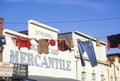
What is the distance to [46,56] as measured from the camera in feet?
105

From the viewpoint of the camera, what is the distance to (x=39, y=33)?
104ft

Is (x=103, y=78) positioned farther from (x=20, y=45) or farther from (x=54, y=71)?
(x=20, y=45)

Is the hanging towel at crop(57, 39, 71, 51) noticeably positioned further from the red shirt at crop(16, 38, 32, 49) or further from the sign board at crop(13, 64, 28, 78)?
the sign board at crop(13, 64, 28, 78)

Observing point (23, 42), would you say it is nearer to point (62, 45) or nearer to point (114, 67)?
point (62, 45)

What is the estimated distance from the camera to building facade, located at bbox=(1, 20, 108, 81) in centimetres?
2803

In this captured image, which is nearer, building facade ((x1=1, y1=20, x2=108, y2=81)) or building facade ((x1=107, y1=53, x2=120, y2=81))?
building facade ((x1=1, y1=20, x2=108, y2=81))

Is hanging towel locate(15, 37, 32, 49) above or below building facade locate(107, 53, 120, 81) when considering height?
above

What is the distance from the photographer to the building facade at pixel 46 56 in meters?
28.0

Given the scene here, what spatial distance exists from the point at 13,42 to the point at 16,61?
1.52 metres

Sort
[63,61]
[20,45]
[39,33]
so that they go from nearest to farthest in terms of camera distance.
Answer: [20,45] → [39,33] → [63,61]

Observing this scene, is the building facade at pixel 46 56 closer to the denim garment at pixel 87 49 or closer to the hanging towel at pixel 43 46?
the hanging towel at pixel 43 46

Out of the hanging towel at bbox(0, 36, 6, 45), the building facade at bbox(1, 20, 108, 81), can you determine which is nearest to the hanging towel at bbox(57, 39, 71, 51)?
the building facade at bbox(1, 20, 108, 81)

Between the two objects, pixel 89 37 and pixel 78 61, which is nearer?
pixel 78 61

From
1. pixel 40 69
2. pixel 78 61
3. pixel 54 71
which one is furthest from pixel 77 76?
pixel 40 69
